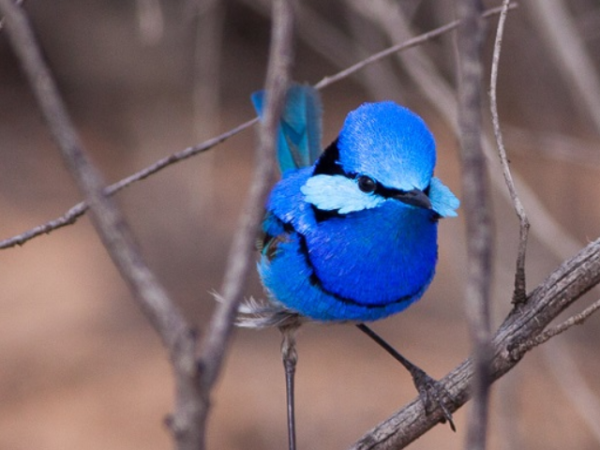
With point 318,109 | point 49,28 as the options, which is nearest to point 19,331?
point 49,28

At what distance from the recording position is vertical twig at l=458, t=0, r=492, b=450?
85cm

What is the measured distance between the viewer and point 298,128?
304cm

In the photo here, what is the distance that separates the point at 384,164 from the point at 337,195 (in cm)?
21

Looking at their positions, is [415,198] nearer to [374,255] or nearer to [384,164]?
[384,164]

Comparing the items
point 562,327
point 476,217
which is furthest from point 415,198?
point 476,217

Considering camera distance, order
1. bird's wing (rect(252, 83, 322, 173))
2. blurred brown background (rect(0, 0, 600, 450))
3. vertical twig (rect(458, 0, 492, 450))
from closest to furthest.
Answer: vertical twig (rect(458, 0, 492, 450)), bird's wing (rect(252, 83, 322, 173)), blurred brown background (rect(0, 0, 600, 450))

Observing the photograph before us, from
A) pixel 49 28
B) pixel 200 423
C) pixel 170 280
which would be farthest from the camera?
pixel 49 28

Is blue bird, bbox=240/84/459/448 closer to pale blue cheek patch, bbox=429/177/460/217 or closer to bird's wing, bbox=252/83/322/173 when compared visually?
pale blue cheek patch, bbox=429/177/460/217

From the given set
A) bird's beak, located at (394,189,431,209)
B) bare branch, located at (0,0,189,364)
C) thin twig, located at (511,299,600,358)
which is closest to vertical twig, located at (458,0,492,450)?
bare branch, located at (0,0,189,364)

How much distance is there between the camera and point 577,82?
3373 mm

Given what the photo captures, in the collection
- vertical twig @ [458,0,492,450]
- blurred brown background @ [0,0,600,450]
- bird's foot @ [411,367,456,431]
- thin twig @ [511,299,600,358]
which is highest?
blurred brown background @ [0,0,600,450]

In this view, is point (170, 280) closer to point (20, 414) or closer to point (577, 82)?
point (20, 414)

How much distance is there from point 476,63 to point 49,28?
6323 mm

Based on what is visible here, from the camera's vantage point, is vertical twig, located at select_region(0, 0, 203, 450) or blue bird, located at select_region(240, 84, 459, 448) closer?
vertical twig, located at select_region(0, 0, 203, 450)
